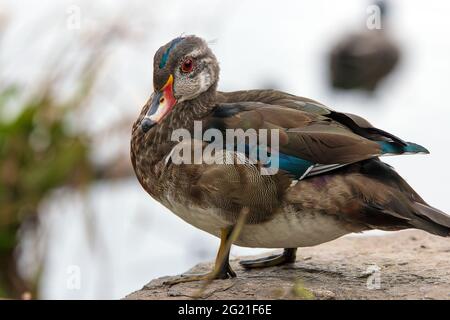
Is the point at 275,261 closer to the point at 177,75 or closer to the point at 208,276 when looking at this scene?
the point at 208,276

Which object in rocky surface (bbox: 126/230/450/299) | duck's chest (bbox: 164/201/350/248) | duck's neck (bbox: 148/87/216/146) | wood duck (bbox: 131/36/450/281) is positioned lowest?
rocky surface (bbox: 126/230/450/299)

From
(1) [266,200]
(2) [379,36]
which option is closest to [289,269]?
(1) [266,200]

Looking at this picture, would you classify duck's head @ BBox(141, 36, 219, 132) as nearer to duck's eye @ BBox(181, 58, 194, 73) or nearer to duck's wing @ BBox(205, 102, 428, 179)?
duck's eye @ BBox(181, 58, 194, 73)

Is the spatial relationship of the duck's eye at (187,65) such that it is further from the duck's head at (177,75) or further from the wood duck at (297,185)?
the wood duck at (297,185)

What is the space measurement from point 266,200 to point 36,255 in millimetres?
2569

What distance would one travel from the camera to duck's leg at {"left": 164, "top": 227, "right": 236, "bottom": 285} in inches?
163

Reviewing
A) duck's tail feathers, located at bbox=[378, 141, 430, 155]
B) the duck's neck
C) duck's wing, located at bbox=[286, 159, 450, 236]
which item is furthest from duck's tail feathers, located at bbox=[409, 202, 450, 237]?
the duck's neck

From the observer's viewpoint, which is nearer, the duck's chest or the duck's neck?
the duck's chest

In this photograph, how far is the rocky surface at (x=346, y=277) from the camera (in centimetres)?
395

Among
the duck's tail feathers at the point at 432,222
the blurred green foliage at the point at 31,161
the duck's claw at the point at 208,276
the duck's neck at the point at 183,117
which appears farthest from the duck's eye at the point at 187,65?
the blurred green foliage at the point at 31,161

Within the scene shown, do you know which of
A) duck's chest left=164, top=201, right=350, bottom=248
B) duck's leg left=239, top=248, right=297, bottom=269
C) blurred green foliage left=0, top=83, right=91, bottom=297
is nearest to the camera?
duck's chest left=164, top=201, right=350, bottom=248

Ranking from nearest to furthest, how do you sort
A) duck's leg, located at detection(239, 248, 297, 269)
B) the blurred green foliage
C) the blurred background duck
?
1. duck's leg, located at detection(239, 248, 297, 269)
2. the blurred green foliage
3. the blurred background duck

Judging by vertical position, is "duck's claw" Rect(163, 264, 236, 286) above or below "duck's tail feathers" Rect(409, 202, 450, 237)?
Result: below

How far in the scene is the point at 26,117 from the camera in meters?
6.45
